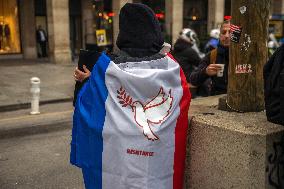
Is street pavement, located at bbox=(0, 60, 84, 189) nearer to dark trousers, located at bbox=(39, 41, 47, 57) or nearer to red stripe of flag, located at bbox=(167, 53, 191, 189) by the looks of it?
red stripe of flag, located at bbox=(167, 53, 191, 189)

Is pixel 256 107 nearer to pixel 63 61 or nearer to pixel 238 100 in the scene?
pixel 238 100

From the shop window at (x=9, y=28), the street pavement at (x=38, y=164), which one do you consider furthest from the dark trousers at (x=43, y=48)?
the street pavement at (x=38, y=164)

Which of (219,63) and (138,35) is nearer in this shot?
(138,35)

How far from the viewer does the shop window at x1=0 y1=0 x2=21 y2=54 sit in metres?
22.4

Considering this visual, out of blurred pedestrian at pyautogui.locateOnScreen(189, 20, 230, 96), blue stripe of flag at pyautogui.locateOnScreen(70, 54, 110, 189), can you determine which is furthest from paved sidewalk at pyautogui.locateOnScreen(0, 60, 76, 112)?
blue stripe of flag at pyautogui.locateOnScreen(70, 54, 110, 189)

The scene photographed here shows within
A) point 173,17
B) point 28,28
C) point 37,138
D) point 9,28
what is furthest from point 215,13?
point 37,138

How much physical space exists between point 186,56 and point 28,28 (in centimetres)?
1779

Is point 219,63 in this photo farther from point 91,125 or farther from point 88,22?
point 88,22

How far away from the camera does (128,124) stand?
7.59ft

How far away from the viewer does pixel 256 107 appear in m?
2.88

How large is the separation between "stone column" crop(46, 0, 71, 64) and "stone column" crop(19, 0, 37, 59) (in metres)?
2.44

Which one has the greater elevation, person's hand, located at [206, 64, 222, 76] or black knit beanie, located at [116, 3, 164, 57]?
black knit beanie, located at [116, 3, 164, 57]

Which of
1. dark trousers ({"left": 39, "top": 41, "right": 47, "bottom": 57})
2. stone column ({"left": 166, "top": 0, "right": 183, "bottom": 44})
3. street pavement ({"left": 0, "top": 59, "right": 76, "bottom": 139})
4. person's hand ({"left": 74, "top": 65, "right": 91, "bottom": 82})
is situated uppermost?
stone column ({"left": 166, "top": 0, "right": 183, "bottom": 44})

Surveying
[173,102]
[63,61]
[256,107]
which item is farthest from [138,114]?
[63,61]
